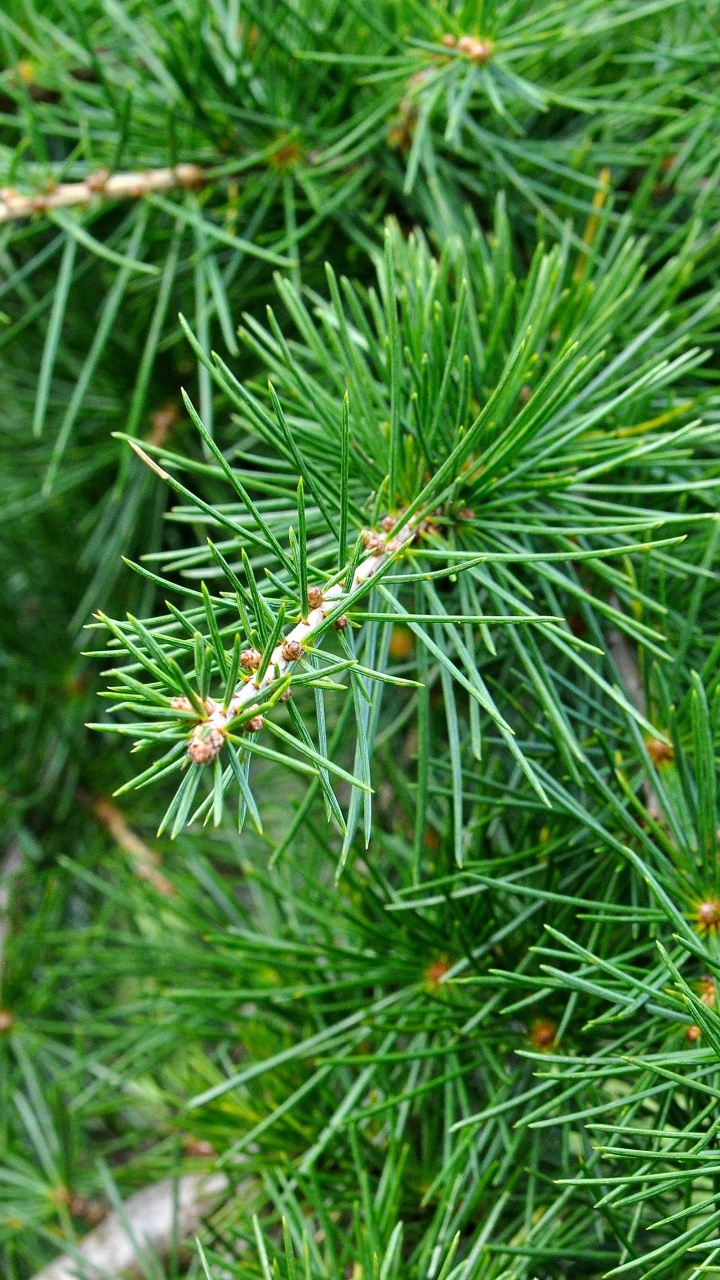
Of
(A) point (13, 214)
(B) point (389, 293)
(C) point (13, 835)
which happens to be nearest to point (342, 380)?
(B) point (389, 293)

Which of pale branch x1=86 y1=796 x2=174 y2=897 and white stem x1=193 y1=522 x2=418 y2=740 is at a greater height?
white stem x1=193 y1=522 x2=418 y2=740

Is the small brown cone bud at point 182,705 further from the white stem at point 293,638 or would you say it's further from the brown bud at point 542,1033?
the brown bud at point 542,1033

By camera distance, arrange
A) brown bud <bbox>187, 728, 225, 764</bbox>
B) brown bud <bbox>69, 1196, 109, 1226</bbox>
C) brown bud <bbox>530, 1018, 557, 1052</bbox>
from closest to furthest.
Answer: brown bud <bbox>187, 728, 225, 764</bbox> < brown bud <bbox>530, 1018, 557, 1052</bbox> < brown bud <bbox>69, 1196, 109, 1226</bbox>

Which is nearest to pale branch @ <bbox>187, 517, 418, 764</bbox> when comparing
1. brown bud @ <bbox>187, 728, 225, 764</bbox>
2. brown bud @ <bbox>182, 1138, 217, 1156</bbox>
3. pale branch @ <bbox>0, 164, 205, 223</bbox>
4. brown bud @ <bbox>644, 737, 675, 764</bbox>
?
brown bud @ <bbox>187, 728, 225, 764</bbox>

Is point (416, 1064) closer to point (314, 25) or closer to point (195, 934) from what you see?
point (195, 934)

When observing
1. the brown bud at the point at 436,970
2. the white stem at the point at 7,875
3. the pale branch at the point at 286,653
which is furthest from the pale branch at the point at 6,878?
the pale branch at the point at 286,653

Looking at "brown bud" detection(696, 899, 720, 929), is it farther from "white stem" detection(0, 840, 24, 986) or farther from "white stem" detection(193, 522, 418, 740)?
"white stem" detection(0, 840, 24, 986)

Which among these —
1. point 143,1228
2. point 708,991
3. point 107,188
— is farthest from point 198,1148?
point 107,188
